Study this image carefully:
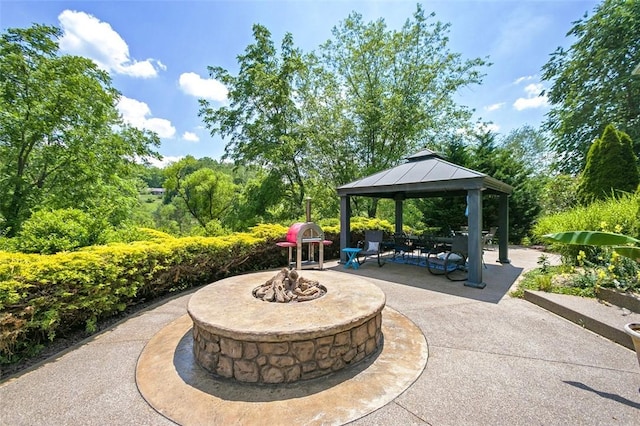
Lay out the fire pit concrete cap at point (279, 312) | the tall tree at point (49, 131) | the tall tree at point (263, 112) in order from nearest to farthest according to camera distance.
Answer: the fire pit concrete cap at point (279, 312) < the tall tree at point (49, 131) < the tall tree at point (263, 112)

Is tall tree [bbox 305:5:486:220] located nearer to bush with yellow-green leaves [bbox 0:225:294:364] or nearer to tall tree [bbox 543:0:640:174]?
tall tree [bbox 543:0:640:174]

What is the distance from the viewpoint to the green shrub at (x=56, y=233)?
12.8 ft

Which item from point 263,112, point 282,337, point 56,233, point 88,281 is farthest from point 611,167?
point 263,112

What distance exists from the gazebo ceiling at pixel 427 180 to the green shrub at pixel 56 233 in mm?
6168

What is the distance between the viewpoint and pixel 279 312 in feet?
9.94

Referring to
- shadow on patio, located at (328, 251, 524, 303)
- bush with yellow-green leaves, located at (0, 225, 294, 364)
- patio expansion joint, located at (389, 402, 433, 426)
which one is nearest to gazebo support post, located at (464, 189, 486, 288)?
shadow on patio, located at (328, 251, 524, 303)

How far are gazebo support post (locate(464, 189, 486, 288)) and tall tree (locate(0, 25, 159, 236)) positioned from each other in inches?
335

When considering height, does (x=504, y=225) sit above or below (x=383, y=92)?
below

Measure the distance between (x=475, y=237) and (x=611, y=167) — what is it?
26.6 ft

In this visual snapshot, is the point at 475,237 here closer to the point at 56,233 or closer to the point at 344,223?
the point at 344,223

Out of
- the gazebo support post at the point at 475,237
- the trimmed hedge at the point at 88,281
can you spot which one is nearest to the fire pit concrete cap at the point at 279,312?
the trimmed hedge at the point at 88,281

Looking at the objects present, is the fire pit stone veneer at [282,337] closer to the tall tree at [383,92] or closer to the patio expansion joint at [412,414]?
the patio expansion joint at [412,414]

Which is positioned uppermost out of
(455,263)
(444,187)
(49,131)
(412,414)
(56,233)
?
(49,131)

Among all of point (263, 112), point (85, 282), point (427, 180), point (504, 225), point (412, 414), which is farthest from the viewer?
point (263, 112)
